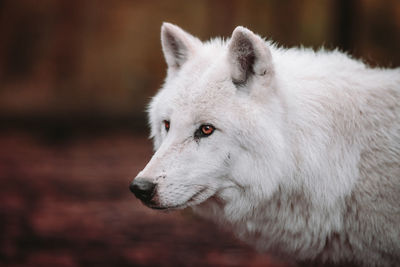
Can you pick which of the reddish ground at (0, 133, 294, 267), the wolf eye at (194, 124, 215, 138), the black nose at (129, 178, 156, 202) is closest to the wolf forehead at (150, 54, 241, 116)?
the wolf eye at (194, 124, 215, 138)

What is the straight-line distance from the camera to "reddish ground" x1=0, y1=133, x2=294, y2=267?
202 inches

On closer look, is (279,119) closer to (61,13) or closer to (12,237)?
(12,237)

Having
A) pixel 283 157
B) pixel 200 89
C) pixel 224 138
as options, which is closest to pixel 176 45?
pixel 200 89

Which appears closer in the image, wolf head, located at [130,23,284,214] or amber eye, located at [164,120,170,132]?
wolf head, located at [130,23,284,214]

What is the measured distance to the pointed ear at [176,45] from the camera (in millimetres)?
3387

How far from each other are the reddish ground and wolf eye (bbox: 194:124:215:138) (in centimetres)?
254

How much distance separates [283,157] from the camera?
2.92 meters

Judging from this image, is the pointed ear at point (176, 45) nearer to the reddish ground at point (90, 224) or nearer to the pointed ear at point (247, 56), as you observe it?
the pointed ear at point (247, 56)

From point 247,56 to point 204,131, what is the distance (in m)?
0.61

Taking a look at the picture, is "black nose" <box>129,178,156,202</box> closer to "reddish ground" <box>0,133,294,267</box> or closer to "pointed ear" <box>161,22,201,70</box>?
"pointed ear" <box>161,22,201,70</box>

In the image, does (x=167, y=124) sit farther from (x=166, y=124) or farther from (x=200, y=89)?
(x=200, y=89)

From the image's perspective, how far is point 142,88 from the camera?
1276 cm

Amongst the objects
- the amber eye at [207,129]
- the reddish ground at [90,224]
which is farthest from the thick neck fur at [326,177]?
the reddish ground at [90,224]

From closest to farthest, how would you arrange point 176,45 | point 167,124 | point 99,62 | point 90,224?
point 167,124, point 176,45, point 90,224, point 99,62
